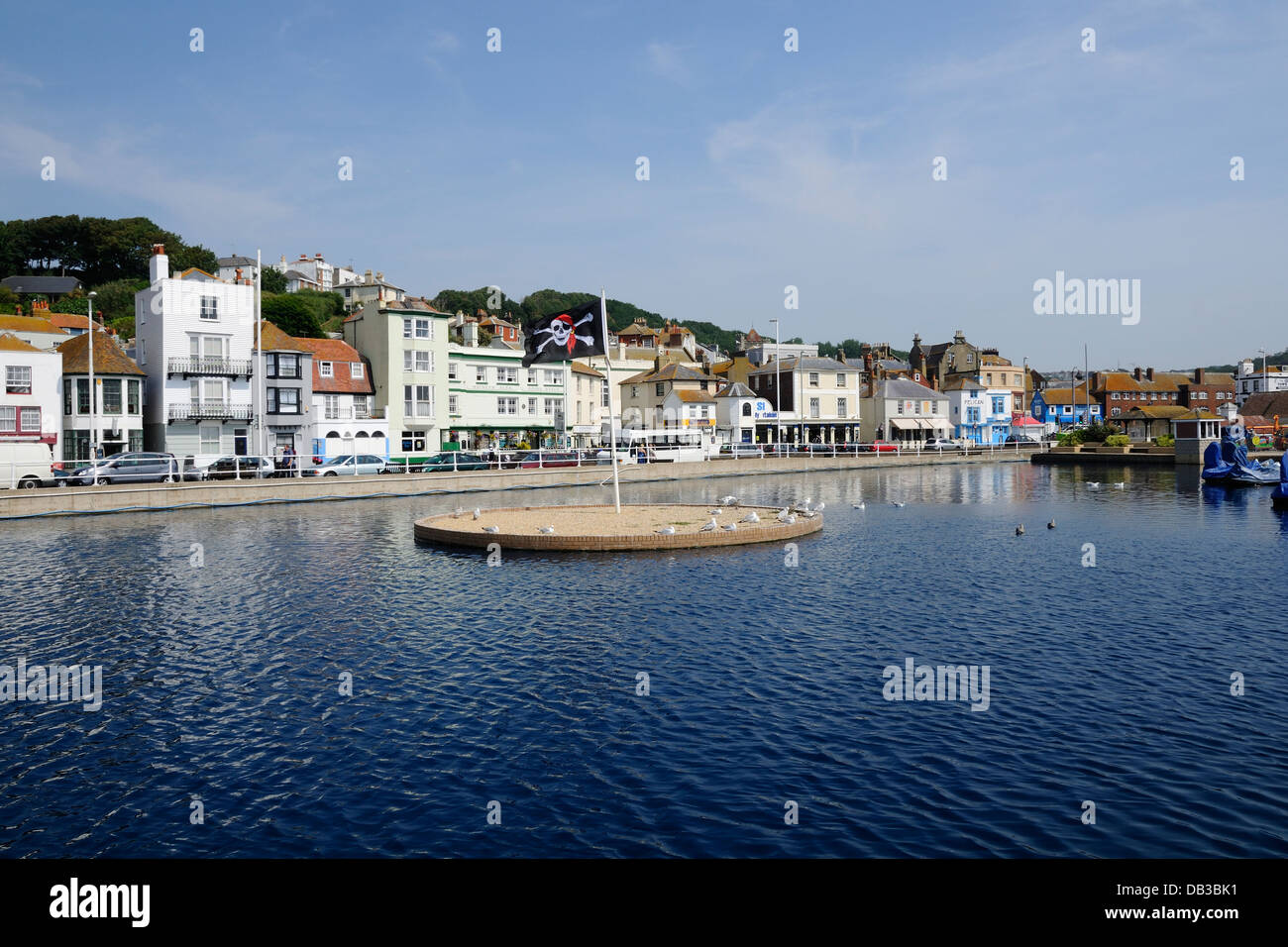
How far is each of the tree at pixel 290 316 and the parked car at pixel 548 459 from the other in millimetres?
38123

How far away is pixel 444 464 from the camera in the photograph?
6144cm

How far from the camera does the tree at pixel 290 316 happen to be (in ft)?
315

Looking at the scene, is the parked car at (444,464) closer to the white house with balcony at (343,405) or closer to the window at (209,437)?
the white house with balcony at (343,405)

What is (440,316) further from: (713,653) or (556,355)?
(713,653)

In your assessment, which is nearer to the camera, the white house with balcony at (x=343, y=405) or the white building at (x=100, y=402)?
the white building at (x=100, y=402)

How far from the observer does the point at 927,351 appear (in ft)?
481

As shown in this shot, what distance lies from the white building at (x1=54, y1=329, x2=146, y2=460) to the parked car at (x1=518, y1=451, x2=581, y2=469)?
85.3 feet

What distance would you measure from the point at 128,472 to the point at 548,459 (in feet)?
90.8

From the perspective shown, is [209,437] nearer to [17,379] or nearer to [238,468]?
[17,379]

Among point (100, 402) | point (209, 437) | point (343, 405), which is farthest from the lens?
point (343, 405)

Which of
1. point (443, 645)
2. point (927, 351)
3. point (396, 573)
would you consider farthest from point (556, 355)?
point (927, 351)

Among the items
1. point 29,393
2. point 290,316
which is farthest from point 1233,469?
point 290,316

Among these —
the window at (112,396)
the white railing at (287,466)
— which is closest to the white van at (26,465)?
the white railing at (287,466)
